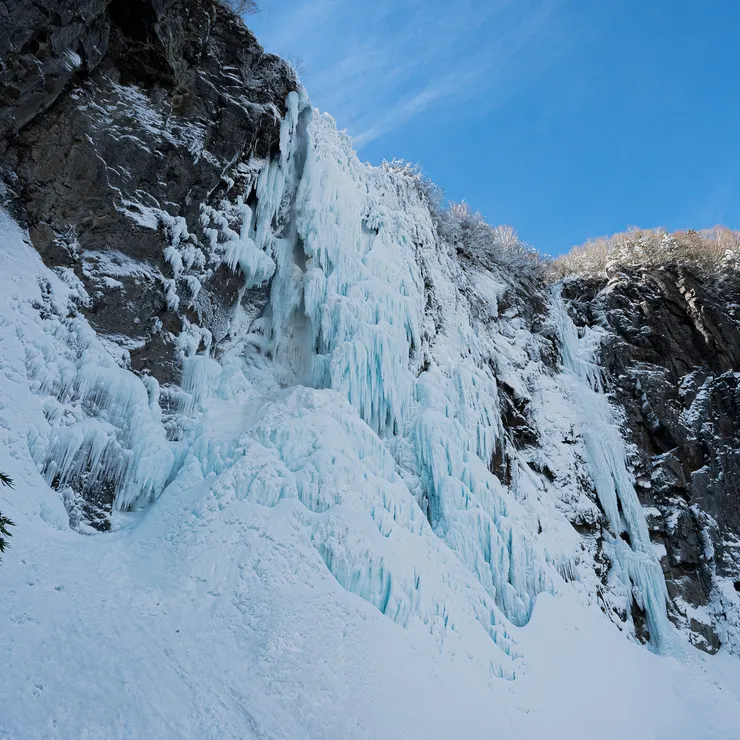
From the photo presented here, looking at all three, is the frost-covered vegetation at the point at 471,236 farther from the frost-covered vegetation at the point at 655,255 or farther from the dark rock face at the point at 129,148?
the dark rock face at the point at 129,148

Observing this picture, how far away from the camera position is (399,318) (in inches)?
509

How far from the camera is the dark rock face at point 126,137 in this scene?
9.31 meters

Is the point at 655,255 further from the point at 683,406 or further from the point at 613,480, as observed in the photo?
the point at 613,480

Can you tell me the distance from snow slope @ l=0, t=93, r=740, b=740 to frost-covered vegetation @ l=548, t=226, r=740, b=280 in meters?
8.23

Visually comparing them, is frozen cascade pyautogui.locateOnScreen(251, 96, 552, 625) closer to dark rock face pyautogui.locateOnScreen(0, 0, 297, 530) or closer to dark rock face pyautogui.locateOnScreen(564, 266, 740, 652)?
dark rock face pyautogui.locateOnScreen(0, 0, 297, 530)

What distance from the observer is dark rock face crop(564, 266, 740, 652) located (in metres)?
15.2

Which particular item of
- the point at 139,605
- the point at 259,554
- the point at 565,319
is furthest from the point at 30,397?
the point at 565,319

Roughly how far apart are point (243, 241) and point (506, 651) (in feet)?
30.2

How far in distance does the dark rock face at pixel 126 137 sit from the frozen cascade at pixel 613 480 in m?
10.9

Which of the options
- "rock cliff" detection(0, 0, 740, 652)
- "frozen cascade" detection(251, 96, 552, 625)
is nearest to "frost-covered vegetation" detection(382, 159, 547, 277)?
"rock cliff" detection(0, 0, 740, 652)

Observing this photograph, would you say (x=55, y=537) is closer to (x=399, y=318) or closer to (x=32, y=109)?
(x=32, y=109)

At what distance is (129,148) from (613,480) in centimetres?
1401

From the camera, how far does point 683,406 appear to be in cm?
1778

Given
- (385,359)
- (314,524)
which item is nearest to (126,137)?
(385,359)
